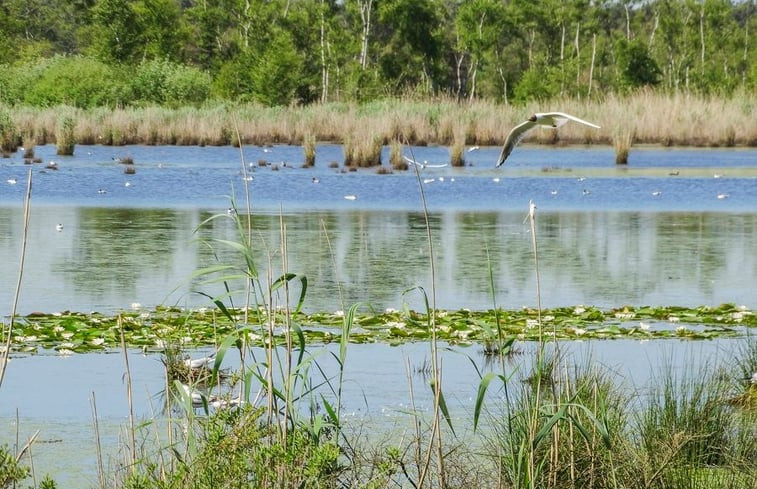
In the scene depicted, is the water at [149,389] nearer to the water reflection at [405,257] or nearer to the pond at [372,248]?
the pond at [372,248]

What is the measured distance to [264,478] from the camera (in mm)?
4324

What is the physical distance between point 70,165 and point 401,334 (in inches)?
923

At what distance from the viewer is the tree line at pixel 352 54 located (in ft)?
181

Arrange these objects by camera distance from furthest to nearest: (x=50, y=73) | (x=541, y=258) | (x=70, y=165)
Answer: (x=50, y=73) < (x=70, y=165) < (x=541, y=258)

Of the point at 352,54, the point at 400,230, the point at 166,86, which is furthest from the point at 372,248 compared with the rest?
the point at 352,54

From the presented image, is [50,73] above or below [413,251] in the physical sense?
above

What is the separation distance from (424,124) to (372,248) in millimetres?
23165

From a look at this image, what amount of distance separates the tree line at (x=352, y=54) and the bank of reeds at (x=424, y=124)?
883 cm

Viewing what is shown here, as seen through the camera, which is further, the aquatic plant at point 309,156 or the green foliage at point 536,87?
the green foliage at point 536,87

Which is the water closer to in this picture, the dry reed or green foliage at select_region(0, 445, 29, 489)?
green foliage at select_region(0, 445, 29, 489)

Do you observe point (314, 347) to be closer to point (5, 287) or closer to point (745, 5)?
point (5, 287)

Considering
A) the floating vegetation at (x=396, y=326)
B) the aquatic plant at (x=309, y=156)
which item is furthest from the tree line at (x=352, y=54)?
the floating vegetation at (x=396, y=326)

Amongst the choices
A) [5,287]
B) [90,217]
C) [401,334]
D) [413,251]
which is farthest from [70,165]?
[401,334]

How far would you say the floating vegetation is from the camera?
8695 mm
